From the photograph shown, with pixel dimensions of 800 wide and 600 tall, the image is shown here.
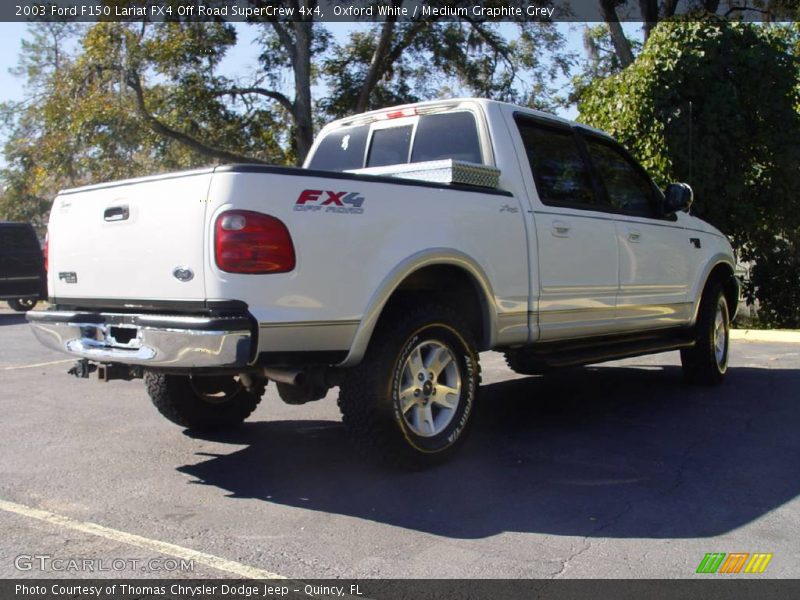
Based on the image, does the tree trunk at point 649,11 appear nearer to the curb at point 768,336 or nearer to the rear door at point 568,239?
the curb at point 768,336

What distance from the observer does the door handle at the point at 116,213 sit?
4.29m

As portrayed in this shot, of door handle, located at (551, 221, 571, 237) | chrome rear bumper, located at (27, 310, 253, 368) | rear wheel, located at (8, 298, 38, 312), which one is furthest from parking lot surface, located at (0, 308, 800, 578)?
rear wheel, located at (8, 298, 38, 312)

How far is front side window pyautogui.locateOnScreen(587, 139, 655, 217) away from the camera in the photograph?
6270mm

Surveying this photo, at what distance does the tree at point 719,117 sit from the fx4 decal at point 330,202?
9.13 metres

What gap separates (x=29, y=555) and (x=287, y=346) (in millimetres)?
1391

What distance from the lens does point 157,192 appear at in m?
4.13

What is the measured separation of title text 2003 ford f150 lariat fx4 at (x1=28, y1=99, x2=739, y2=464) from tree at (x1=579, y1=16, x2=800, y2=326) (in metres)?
6.34

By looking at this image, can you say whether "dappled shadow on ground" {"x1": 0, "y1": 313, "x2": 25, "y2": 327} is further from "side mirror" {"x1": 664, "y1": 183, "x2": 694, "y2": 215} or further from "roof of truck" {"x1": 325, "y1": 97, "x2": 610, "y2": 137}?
"side mirror" {"x1": 664, "y1": 183, "x2": 694, "y2": 215}

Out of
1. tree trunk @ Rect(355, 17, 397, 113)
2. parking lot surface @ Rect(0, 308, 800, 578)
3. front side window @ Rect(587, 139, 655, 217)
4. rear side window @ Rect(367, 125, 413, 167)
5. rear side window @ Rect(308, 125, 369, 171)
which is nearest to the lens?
parking lot surface @ Rect(0, 308, 800, 578)

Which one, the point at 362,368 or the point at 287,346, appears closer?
the point at 287,346

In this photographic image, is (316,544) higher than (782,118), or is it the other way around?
(782,118)

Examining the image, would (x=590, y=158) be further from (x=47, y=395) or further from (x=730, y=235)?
(x=730, y=235)

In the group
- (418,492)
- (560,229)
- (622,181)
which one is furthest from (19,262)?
(418,492)

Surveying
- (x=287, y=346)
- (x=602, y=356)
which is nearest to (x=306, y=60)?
(x=602, y=356)
